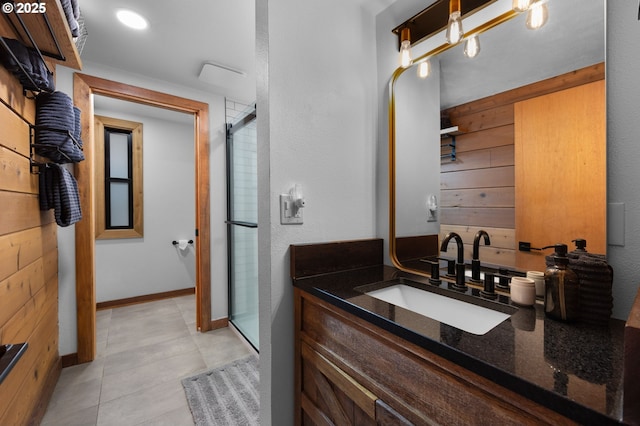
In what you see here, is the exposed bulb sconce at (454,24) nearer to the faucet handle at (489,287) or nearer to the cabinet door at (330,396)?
the faucet handle at (489,287)

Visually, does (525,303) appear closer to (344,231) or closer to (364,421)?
(364,421)

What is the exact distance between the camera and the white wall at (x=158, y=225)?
11.0 ft

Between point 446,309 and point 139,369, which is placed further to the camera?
point 139,369

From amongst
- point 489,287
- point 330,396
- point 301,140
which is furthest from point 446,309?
point 301,140

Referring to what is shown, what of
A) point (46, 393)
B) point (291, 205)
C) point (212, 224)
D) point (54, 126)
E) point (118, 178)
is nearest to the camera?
point (291, 205)

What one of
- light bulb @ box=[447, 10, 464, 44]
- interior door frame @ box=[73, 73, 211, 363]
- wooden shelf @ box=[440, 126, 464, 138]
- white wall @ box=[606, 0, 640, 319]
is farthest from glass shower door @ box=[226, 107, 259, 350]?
white wall @ box=[606, 0, 640, 319]

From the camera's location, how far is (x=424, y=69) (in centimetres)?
133

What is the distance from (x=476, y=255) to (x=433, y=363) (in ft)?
1.98

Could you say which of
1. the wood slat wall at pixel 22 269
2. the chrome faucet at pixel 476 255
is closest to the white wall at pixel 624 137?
the chrome faucet at pixel 476 255

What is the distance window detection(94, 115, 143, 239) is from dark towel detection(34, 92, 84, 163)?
6.22ft

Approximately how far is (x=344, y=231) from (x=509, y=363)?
897mm

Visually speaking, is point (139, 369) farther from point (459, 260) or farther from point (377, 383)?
point (459, 260)

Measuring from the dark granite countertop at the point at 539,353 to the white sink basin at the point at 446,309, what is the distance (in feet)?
0.24

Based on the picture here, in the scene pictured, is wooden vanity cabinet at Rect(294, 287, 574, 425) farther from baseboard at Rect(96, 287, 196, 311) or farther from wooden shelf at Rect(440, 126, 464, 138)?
baseboard at Rect(96, 287, 196, 311)
